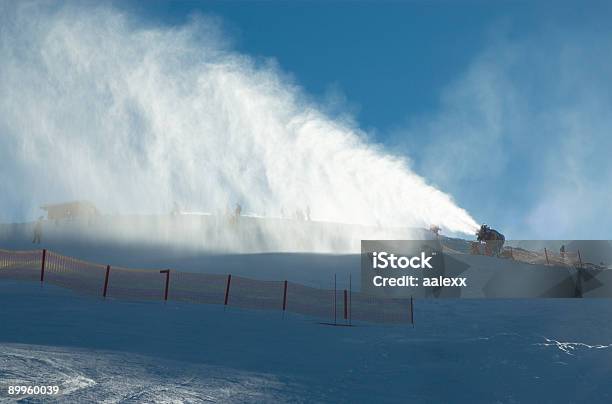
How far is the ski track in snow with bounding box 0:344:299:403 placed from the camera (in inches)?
380

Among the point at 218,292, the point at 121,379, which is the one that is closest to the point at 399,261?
the point at 218,292

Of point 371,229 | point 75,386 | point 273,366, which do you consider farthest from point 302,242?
point 75,386

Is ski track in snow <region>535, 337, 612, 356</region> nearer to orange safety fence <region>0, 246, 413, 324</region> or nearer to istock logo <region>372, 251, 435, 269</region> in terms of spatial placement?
orange safety fence <region>0, 246, 413, 324</region>

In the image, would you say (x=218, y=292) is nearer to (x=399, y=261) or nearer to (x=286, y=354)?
(x=286, y=354)

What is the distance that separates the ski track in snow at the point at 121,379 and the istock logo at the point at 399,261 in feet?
65.0

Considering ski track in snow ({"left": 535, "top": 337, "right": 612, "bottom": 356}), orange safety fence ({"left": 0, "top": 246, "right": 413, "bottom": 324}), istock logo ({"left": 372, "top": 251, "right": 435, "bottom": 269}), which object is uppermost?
istock logo ({"left": 372, "top": 251, "right": 435, "bottom": 269})

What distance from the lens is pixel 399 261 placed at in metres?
31.6

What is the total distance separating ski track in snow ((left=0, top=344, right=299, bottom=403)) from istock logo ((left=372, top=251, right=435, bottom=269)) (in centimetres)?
1983

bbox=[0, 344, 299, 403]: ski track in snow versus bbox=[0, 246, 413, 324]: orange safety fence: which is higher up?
bbox=[0, 246, 413, 324]: orange safety fence

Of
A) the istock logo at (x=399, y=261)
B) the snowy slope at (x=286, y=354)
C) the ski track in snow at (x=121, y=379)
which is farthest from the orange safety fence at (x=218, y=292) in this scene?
the ski track in snow at (x=121, y=379)

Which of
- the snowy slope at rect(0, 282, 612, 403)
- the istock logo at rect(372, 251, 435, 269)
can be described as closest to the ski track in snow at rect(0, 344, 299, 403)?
the snowy slope at rect(0, 282, 612, 403)

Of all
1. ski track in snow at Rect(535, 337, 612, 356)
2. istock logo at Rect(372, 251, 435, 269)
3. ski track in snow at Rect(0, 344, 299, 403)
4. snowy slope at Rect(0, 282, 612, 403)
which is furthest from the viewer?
istock logo at Rect(372, 251, 435, 269)

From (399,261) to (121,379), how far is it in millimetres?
22650

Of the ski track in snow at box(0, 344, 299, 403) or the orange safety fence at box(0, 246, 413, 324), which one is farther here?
the orange safety fence at box(0, 246, 413, 324)
